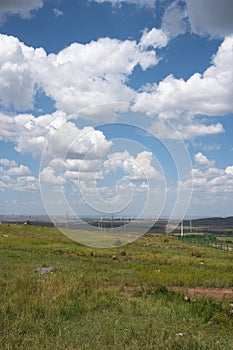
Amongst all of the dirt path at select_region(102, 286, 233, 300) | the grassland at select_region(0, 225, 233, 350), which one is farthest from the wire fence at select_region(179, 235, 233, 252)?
the grassland at select_region(0, 225, 233, 350)

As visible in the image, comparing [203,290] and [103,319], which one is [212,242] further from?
[103,319]

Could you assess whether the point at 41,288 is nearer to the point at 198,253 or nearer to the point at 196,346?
the point at 196,346

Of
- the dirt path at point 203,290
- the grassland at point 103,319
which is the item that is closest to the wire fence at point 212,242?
the dirt path at point 203,290

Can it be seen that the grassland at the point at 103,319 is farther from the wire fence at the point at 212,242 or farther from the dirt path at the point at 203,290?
the wire fence at the point at 212,242

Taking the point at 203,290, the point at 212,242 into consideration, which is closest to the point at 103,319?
the point at 203,290

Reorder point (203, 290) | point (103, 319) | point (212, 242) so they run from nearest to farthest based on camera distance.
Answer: point (103, 319) → point (203, 290) → point (212, 242)

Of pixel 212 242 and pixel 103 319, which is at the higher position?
pixel 103 319

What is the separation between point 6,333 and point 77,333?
1395mm

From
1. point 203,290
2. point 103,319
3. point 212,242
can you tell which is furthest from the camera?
point 212,242

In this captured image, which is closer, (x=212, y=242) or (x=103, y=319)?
(x=103, y=319)

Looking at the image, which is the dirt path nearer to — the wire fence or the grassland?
the grassland

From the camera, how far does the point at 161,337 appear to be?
715cm

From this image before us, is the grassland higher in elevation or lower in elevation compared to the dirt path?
higher

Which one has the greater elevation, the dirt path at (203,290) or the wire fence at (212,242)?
the dirt path at (203,290)
